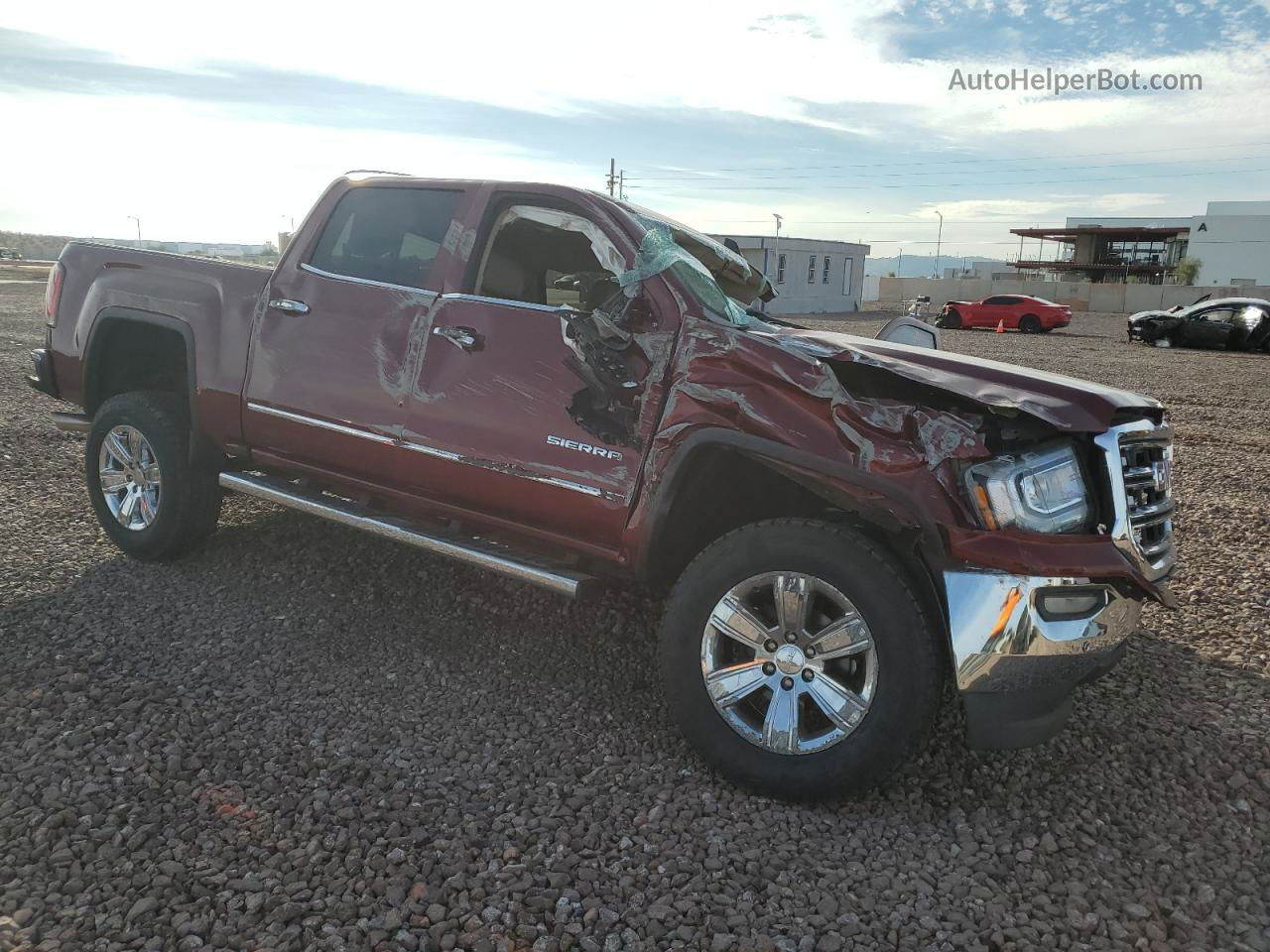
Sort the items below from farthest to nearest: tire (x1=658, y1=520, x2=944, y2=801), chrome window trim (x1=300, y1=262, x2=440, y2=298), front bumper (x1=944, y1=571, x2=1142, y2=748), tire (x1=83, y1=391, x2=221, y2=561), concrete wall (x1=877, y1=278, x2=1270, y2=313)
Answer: concrete wall (x1=877, y1=278, x2=1270, y2=313), tire (x1=83, y1=391, x2=221, y2=561), chrome window trim (x1=300, y1=262, x2=440, y2=298), tire (x1=658, y1=520, x2=944, y2=801), front bumper (x1=944, y1=571, x2=1142, y2=748)

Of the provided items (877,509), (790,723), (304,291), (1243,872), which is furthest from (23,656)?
(1243,872)

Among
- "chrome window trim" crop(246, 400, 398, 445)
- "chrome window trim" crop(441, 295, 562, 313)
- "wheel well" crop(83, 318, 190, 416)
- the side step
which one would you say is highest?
→ "chrome window trim" crop(441, 295, 562, 313)

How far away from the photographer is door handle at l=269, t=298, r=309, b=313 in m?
4.45

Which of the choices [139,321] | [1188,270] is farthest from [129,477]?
[1188,270]

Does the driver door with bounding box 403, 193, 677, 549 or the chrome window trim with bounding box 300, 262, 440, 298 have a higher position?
the chrome window trim with bounding box 300, 262, 440, 298

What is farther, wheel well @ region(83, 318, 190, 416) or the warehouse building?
the warehouse building

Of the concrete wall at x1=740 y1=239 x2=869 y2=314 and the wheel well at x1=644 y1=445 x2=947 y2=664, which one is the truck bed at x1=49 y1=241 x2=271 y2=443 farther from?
the concrete wall at x1=740 y1=239 x2=869 y2=314

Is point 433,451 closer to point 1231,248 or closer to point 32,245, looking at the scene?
point 1231,248

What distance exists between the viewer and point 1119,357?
70.8ft

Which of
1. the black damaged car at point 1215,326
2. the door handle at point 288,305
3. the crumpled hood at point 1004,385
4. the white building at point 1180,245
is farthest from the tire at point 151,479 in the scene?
the white building at point 1180,245

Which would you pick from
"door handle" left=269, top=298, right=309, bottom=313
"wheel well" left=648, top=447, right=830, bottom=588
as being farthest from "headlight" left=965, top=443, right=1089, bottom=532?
"door handle" left=269, top=298, right=309, bottom=313

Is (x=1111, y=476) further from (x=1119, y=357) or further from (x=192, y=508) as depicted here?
(x=1119, y=357)

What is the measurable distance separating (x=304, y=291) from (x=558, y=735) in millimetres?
2371

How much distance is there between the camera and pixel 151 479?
203 inches
